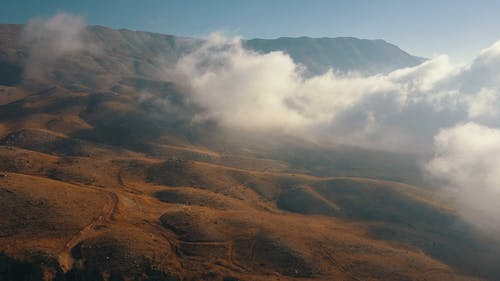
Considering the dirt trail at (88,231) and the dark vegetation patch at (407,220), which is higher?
the dark vegetation patch at (407,220)

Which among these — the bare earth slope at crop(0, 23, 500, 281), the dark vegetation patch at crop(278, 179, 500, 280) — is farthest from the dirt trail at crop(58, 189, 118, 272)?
the dark vegetation patch at crop(278, 179, 500, 280)

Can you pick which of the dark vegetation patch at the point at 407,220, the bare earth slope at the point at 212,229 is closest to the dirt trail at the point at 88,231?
the bare earth slope at the point at 212,229

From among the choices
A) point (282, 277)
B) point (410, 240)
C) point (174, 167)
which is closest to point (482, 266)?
point (410, 240)

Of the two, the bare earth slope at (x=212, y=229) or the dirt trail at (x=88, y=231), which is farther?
the bare earth slope at (x=212, y=229)

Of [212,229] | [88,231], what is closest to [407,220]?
[212,229]

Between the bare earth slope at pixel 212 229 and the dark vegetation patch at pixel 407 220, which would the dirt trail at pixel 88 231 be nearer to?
Answer: the bare earth slope at pixel 212 229

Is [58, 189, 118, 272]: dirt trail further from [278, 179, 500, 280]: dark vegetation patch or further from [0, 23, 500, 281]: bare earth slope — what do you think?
[278, 179, 500, 280]: dark vegetation patch

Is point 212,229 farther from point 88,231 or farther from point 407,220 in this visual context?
point 407,220

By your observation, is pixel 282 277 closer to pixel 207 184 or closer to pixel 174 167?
pixel 207 184
